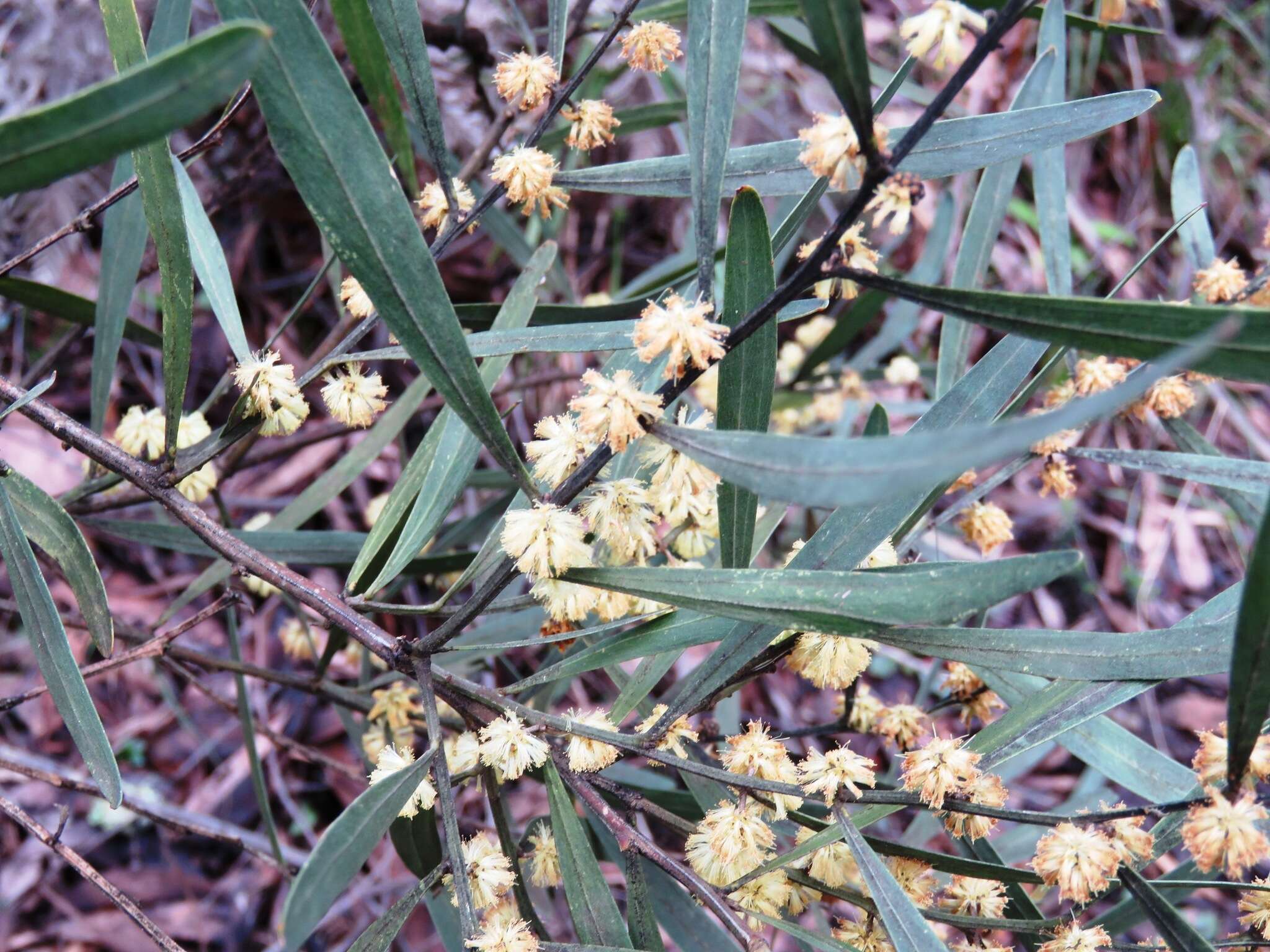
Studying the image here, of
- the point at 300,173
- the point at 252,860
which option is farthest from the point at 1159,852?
the point at 252,860

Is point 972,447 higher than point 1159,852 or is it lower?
higher

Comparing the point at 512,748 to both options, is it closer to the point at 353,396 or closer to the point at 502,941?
the point at 502,941

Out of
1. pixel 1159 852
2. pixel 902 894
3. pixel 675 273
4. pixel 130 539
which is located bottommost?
pixel 1159 852

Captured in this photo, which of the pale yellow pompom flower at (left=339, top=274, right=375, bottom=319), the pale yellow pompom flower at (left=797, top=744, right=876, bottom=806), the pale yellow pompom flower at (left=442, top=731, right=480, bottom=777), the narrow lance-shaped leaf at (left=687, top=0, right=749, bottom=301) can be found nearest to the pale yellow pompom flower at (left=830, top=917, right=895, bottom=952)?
the pale yellow pompom flower at (left=797, top=744, right=876, bottom=806)

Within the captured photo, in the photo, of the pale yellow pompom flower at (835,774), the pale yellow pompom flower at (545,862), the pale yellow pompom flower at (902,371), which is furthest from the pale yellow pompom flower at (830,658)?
the pale yellow pompom flower at (902,371)

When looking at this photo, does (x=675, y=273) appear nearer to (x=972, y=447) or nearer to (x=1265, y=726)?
(x=1265, y=726)

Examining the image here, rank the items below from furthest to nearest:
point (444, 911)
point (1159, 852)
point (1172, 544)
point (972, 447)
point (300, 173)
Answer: point (1172, 544) < point (444, 911) < point (1159, 852) < point (300, 173) < point (972, 447)

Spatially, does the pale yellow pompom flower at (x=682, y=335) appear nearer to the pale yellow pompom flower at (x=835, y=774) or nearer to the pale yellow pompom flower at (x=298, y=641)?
the pale yellow pompom flower at (x=835, y=774)
